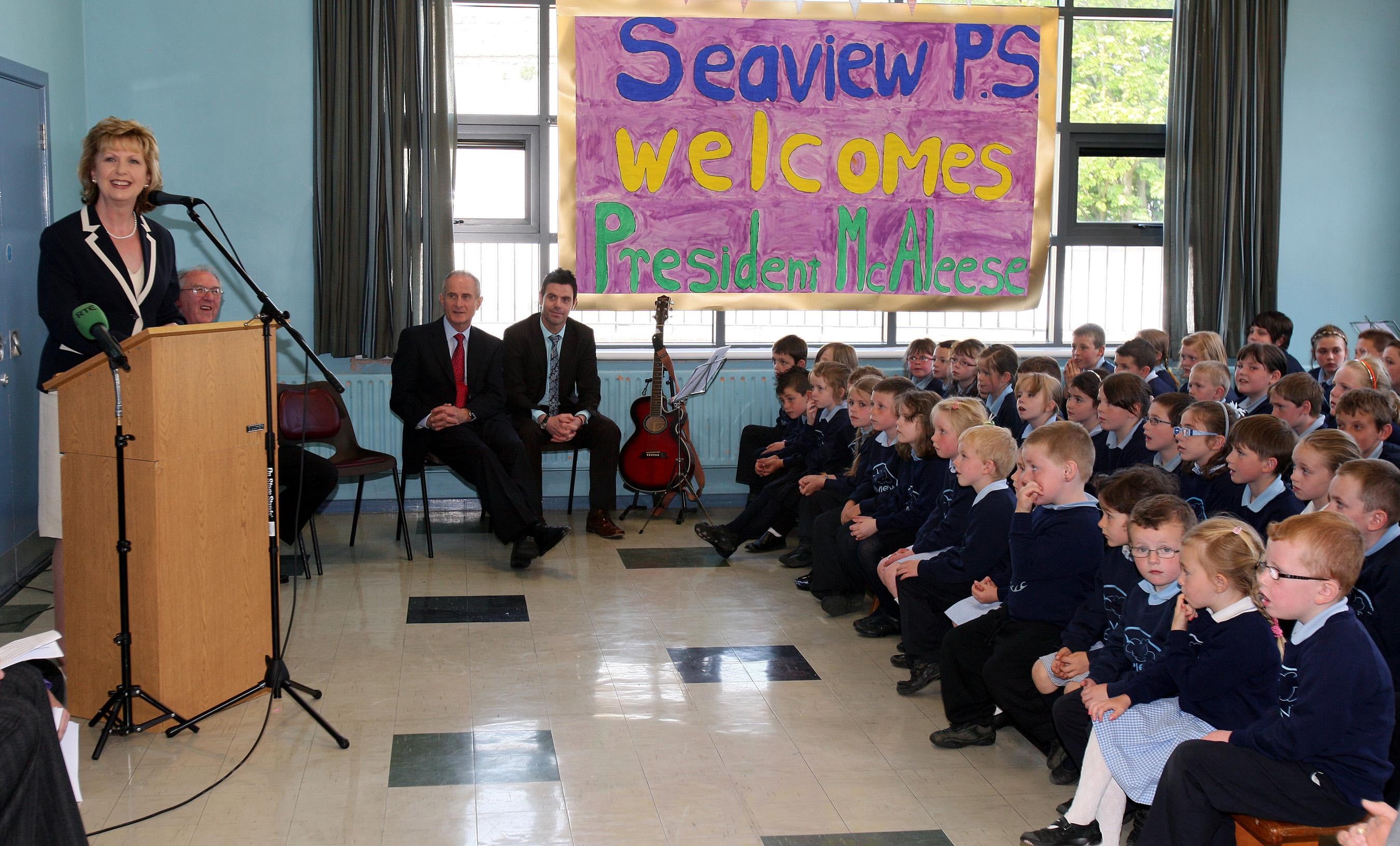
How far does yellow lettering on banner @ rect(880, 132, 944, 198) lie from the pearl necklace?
4218 mm

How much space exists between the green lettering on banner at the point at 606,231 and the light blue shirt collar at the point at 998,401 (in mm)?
2215

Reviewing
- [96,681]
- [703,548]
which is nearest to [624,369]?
[703,548]

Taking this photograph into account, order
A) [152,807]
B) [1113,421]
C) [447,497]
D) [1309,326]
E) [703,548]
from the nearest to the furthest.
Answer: [152,807]
[1113,421]
[703,548]
[447,497]
[1309,326]

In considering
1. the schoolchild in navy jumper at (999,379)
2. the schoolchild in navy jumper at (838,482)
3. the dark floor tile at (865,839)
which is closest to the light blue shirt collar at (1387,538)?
the dark floor tile at (865,839)

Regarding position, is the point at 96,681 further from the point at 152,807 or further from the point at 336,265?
the point at 336,265

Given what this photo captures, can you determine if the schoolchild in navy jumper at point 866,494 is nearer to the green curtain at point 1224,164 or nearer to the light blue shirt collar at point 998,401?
the light blue shirt collar at point 998,401

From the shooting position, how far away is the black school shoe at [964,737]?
3.17 m

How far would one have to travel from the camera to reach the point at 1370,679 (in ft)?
6.87

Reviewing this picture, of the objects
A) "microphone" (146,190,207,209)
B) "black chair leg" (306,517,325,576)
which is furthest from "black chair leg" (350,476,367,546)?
"microphone" (146,190,207,209)

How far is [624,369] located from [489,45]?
1.87 m

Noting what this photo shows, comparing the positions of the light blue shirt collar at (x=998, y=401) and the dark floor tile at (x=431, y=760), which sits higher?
the light blue shirt collar at (x=998, y=401)

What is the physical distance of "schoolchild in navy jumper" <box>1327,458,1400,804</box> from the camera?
2.60 meters

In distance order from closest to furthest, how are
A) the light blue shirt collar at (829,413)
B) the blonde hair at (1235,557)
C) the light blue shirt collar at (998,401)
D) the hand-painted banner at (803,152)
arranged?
1. the blonde hair at (1235,557)
2. the light blue shirt collar at (998,401)
3. the light blue shirt collar at (829,413)
4. the hand-painted banner at (803,152)

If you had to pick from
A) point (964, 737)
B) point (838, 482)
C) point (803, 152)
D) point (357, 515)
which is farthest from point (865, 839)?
point (803, 152)
